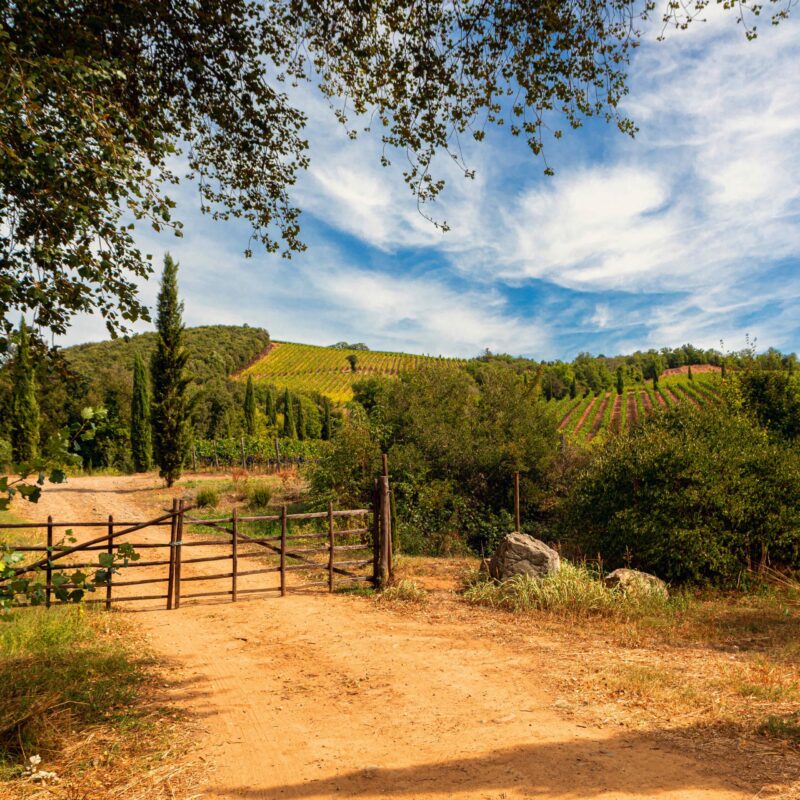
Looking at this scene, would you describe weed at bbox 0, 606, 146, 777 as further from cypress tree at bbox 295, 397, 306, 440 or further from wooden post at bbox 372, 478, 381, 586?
cypress tree at bbox 295, 397, 306, 440

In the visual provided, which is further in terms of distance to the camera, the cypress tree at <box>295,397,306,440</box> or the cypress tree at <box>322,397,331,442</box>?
the cypress tree at <box>322,397,331,442</box>

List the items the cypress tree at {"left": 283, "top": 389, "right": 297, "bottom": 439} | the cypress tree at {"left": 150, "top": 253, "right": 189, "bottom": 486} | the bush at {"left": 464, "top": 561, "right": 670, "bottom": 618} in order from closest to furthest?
the bush at {"left": 464, "top": 561, "right": 670, "bottom": 618}, the cypress tree at {"left": 150, "top": 253, "right": 189, "bottom": 486}, the cypress tree at {"left": 283, "top": 389, "right": 297, "bottom": 439}

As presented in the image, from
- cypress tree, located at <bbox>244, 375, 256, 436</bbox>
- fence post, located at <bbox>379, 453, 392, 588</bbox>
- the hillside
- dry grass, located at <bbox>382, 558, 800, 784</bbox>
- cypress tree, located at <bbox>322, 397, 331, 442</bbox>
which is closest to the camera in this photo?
dry grass, located at <bbox>382, 558, 800, 784</bbox>

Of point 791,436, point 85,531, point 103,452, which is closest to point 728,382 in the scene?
point 791,436

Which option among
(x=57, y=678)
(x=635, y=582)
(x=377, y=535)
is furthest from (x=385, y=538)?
(x=57, y=678)

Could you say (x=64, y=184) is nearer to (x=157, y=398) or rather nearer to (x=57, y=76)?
(x=57, y=76)

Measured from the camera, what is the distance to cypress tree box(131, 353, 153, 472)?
35750 mm

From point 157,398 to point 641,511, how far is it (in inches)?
902

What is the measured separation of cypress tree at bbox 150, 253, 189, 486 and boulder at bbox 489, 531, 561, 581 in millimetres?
20404

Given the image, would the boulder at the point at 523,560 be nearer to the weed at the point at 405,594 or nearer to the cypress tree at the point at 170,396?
the weed at the point at 405,594

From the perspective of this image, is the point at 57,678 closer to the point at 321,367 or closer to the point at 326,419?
the point at 326,419

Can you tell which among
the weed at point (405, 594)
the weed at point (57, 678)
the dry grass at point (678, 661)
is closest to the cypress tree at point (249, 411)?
the dry grass at point (678, 661)

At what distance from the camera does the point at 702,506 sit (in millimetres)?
11633

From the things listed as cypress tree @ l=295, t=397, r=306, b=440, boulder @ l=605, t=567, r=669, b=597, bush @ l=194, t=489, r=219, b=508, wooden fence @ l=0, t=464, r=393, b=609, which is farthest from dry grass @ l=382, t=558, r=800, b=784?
cypress tree @ l=295, t=397, r=306, b=440
